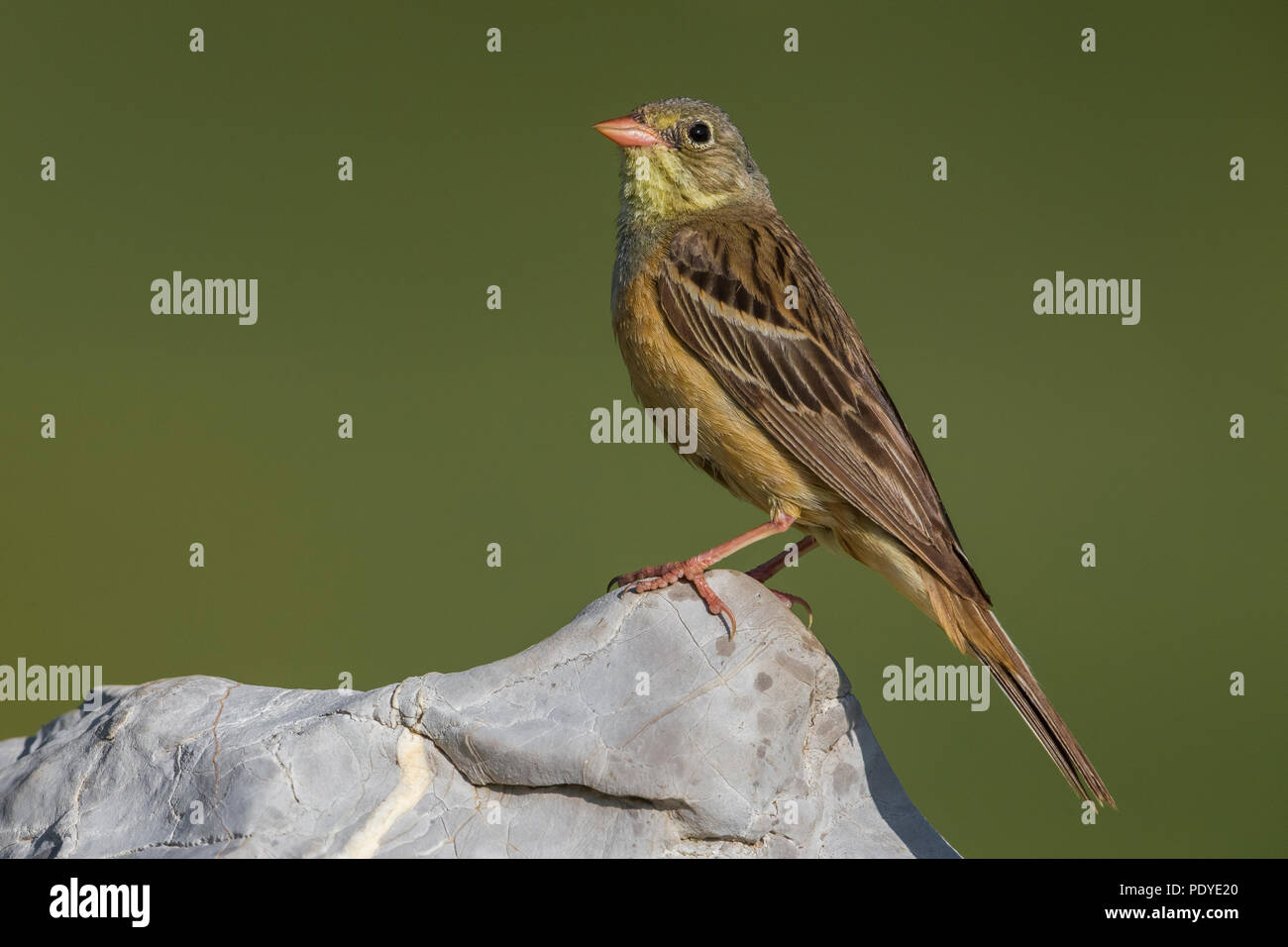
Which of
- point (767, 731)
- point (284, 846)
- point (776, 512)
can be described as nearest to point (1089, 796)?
point (767, 731)

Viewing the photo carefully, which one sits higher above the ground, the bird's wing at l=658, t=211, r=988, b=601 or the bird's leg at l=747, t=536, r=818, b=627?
the bird's wing at l=658, t=211, r=988, b=601

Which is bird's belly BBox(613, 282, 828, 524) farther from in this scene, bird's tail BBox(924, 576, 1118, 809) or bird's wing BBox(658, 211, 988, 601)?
bird's tail BBox(924, 576, 1118, 809)

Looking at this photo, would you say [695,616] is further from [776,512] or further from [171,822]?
[171,822]

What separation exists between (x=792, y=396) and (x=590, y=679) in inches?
57.9

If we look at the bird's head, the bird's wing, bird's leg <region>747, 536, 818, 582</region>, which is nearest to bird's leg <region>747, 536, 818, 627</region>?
bird's leg <region>747, 536, 818, 582</region>

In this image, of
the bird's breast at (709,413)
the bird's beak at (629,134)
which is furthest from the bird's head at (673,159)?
the bird's breast at (709,413)

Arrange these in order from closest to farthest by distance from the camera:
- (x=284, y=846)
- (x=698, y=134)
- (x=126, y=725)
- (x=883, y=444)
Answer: (x=284, y=846), (x=126, y=725), (x=883, y=444), (x=698, y=134)

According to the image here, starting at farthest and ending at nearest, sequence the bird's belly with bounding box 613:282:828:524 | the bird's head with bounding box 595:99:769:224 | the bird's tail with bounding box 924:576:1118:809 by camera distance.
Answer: the bird's head with bounding box 595:99:769:224
the bird's belly with bounding box 613:282:828:524
the bird's tail with bounding box 924:576:1118:809

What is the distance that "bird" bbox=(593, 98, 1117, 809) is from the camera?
5043mm

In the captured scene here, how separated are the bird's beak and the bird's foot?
200cm

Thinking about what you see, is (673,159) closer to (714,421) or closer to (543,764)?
(714,421)

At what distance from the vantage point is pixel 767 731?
4.60 m

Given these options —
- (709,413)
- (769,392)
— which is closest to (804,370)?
(769,392)

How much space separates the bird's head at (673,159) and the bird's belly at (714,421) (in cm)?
57
